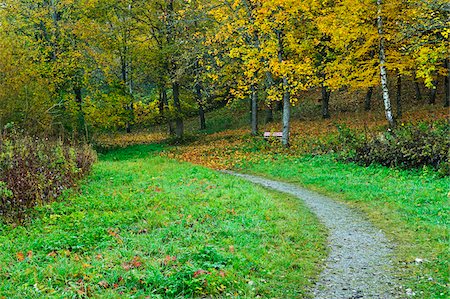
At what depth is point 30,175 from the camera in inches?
354

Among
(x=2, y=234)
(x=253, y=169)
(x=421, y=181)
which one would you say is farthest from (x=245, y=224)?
(x=253, y=169)

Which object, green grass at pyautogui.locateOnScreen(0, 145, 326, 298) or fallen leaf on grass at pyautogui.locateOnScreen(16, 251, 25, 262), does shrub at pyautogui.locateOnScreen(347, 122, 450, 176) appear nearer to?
green grass at pyautogui.locateOnScreen(0, 145, 326, 298)

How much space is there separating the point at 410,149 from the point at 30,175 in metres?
10.5

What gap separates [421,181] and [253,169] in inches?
265

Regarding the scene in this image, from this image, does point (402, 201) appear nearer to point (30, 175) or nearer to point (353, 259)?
point (353, 259)

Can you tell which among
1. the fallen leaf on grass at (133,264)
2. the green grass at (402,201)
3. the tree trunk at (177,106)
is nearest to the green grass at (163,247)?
the fallen leaf on grass at (133,264)

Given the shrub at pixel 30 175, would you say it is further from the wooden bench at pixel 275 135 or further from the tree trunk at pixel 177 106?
the tree trunk at pixel 177 106

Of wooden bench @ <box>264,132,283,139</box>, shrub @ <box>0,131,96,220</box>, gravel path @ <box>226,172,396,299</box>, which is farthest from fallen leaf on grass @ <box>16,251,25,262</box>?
wooden bench @ <box>264,132,283,139</box>

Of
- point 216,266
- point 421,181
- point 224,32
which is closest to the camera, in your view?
point 216,266

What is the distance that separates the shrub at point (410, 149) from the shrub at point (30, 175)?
31.2 ft

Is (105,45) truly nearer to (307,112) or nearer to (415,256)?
(307,112)

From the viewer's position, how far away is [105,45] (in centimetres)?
2450

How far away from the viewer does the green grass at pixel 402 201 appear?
577 cm

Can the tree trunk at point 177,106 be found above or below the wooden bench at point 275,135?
above
